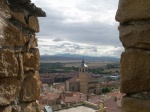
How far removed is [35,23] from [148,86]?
1.46m

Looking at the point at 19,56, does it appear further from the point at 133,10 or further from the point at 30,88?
the point at 133,10

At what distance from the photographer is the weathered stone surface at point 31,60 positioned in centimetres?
237

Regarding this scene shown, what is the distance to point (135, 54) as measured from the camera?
1.39 metres

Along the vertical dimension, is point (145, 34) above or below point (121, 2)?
below

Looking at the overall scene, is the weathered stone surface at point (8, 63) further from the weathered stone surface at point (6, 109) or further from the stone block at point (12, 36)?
the weathered stone surface at point (6, 109)

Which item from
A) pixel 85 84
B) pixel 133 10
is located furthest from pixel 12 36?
pixel 85 84

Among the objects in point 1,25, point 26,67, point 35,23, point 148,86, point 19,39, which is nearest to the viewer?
Answer: point 148,86

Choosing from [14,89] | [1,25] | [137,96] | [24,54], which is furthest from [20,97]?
[137,96]

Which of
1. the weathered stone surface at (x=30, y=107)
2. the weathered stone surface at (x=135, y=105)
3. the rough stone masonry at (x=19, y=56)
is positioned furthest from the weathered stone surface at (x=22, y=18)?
the weathered stone surface at (x=135, y=105)

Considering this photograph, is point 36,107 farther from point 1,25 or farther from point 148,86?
point 148,86

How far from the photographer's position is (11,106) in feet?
7.01

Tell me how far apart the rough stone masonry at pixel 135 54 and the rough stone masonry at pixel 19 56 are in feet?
3.19

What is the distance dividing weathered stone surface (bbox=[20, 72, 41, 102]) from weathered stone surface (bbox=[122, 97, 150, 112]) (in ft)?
3.62

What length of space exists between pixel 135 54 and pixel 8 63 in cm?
104
